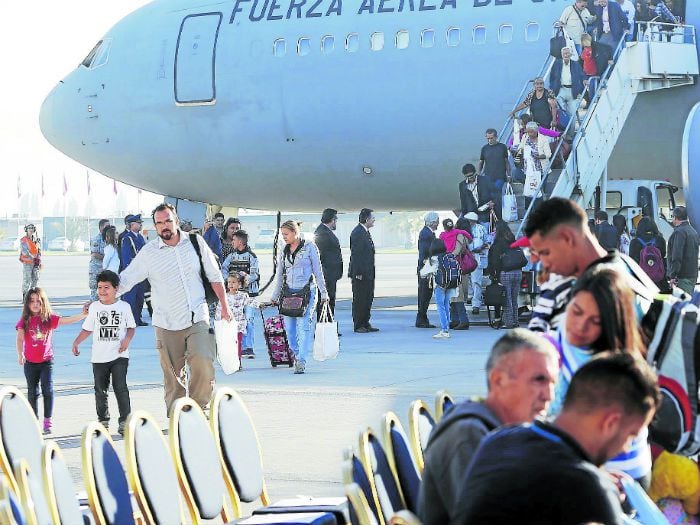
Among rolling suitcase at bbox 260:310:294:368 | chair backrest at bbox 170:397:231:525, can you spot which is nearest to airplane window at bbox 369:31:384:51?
rolling suitcase at bbox 260:310:294:368

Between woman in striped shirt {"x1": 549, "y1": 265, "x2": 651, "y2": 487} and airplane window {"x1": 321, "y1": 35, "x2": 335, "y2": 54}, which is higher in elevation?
airplane window {"x1": 321, "y1": 35, "x2": 335, "y2": 54}

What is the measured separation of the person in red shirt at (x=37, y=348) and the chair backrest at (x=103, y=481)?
4157 mm

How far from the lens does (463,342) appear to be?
14977 mm

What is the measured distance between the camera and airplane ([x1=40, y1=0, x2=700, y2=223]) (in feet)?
61.7

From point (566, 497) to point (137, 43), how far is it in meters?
19.9

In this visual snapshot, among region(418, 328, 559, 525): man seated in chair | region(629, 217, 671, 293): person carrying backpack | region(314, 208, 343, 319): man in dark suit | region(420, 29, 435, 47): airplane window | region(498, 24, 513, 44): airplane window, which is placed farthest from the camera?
region(420, 29, 435, 47): airplane window

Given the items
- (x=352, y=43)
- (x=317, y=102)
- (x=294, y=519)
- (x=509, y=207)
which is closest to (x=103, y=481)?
(x=294, y=519)

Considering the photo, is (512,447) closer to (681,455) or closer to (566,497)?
(566,497)

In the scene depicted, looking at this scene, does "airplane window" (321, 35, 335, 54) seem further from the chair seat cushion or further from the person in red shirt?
the chair seat cushion

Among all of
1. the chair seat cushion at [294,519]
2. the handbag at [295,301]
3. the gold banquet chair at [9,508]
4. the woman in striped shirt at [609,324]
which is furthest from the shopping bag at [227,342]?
the woman in striped shirt at [609,324]

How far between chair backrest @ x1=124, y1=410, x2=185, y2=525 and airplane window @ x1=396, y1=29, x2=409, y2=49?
14.4m

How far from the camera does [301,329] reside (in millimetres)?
12516

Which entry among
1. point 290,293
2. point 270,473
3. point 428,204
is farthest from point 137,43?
point 270,473

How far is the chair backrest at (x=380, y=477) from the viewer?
4.93 metres
